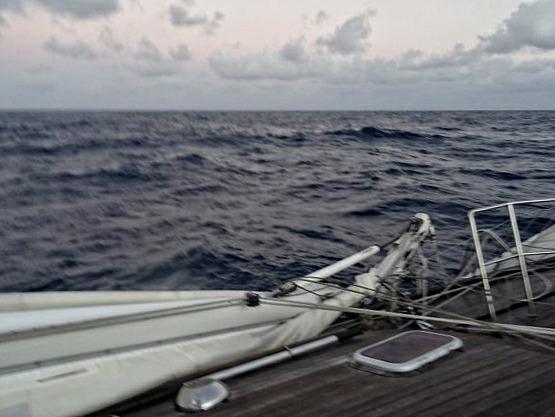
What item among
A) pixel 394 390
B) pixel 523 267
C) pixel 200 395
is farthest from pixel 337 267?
pixel 200 395

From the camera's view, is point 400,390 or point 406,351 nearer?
point 400,390

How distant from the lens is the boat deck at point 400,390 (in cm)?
258

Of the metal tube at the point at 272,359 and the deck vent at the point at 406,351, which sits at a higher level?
the deck vent at the point at 406,351

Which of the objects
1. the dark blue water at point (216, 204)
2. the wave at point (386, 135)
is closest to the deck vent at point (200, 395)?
the dark blue water at point (216, 204)

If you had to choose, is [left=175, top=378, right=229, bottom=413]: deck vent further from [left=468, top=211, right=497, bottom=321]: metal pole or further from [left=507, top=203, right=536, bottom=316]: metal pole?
[left=507, top=203, right=536, bottom=316]: metal pole

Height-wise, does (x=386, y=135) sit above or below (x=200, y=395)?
above

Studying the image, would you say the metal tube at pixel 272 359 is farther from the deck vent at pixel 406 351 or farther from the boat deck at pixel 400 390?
the deck vent at pixel 406 351

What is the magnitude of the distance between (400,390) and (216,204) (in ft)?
34.1

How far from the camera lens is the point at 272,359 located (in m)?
3.29

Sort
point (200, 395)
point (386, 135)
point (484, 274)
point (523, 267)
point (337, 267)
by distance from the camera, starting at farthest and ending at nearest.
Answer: point (386, 135) < point (337, 267) < point (523, 267) < point (484, 274) < point (200, 395)

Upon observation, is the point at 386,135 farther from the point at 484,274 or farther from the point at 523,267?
the point at 484,274

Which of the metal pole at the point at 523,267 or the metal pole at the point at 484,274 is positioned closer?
the metal pole at the point at 484,274

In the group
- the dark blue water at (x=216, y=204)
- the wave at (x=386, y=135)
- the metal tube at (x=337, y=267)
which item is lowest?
the dark blue water at (x=216, y=204)

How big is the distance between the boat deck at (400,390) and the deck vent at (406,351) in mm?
64
